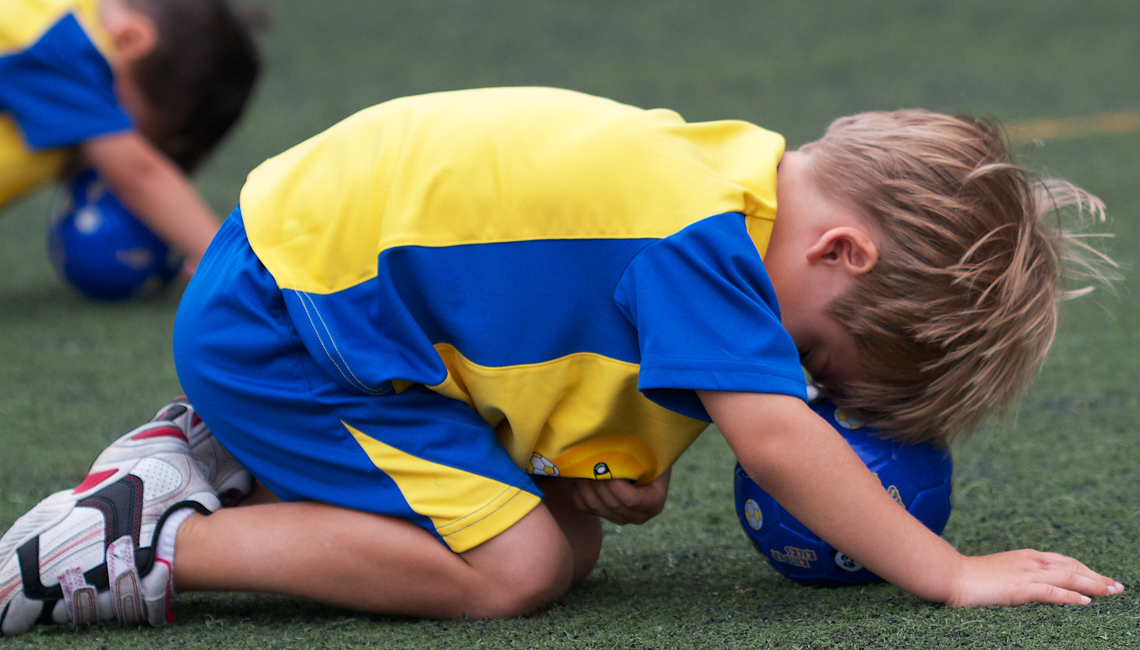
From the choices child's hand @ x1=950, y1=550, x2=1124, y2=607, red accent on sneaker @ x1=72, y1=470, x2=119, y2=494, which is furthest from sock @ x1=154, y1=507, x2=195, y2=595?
child's hand @ x1=950, y1=550, x2=1124, y2=607

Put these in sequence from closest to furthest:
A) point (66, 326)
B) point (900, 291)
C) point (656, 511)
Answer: point (900, 291) → point (656, 511) → point (66, 326)

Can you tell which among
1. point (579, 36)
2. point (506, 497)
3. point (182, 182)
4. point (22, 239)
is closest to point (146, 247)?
point (182, 182)

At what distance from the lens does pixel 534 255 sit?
121 centimetres

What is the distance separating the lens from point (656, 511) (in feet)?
4.69

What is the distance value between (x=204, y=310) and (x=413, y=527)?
1.15 feet

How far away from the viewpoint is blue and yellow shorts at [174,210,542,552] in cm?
127

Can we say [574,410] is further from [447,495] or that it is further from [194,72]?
[194,72]

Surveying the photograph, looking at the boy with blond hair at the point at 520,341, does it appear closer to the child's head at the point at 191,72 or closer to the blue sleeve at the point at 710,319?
the blue sleeve at the point at 710,319

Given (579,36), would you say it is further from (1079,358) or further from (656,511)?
(656,511)

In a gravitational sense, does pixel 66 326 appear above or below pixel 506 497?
below

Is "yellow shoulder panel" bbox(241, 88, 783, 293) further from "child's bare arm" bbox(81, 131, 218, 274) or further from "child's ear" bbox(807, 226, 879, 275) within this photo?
"child's bare arm" bbox(81, 131, 218, 274)

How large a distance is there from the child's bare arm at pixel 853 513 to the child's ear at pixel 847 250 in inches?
6.9

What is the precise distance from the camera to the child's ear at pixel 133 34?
8.91 feet

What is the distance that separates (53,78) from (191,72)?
31cm
